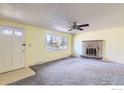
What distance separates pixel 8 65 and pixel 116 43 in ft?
18.5

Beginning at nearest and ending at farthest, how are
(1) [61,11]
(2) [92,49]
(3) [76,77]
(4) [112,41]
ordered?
1. (1) [61,11]
2. (3) [76,77]
3. (4) [112,41]
4. (2) [92,49]

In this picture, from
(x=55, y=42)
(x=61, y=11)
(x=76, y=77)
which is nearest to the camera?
(x=61, y=11)

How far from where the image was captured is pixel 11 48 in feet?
12.9

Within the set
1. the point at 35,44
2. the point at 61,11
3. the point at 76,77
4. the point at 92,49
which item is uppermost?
the point at 61,11

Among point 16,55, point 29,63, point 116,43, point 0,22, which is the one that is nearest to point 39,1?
point 0,22

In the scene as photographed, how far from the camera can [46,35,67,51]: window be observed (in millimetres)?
5781

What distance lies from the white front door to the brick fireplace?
174 inches

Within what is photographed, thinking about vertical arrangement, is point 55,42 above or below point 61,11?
below

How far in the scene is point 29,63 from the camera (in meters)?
4.63

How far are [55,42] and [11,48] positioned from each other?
295 centimetres

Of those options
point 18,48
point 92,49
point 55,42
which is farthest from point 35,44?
point 92,49

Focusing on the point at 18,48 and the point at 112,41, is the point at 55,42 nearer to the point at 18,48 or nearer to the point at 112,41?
the point at 18,48

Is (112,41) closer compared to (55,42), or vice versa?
(112,41)

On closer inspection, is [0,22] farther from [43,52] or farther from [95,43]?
[95,43]
